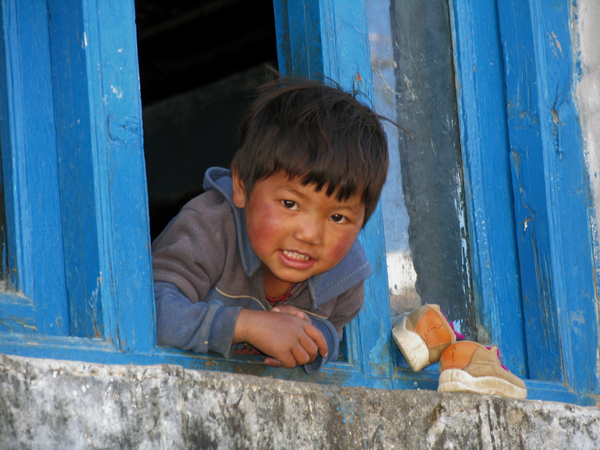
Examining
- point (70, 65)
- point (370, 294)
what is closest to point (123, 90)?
point (70, 65)

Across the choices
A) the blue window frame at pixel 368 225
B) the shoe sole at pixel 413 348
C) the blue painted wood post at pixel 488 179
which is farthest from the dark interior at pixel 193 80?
the shoe sole at pixel 413 348

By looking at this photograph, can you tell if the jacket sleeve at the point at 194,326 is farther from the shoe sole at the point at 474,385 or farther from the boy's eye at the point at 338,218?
A: the shoe sole at the point at 474,385

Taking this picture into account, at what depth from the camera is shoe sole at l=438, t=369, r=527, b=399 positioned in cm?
181

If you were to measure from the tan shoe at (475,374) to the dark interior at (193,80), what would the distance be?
3756 millimetres

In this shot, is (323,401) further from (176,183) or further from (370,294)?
(176,183)

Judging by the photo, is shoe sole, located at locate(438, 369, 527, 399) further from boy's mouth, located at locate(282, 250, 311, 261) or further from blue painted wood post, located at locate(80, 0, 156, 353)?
blue painted wood post, located at locate(80, 0, 156, 353)

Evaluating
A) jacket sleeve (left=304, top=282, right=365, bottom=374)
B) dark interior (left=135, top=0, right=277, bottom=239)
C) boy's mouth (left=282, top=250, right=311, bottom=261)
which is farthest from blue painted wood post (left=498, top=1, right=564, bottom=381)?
dark interior (left=135, top=0, right=277, bottom=239)

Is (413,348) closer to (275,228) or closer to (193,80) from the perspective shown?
(275,228)

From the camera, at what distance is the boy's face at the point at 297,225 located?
161cm

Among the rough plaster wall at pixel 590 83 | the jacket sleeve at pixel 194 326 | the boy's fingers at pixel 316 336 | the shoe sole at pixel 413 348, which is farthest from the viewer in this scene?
the rough plaster wall at pixel 590 83

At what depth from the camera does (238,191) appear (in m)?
1.72

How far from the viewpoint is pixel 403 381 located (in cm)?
201

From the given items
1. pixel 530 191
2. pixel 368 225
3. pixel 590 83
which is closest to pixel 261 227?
pixel 368 225

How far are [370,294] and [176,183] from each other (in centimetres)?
523
